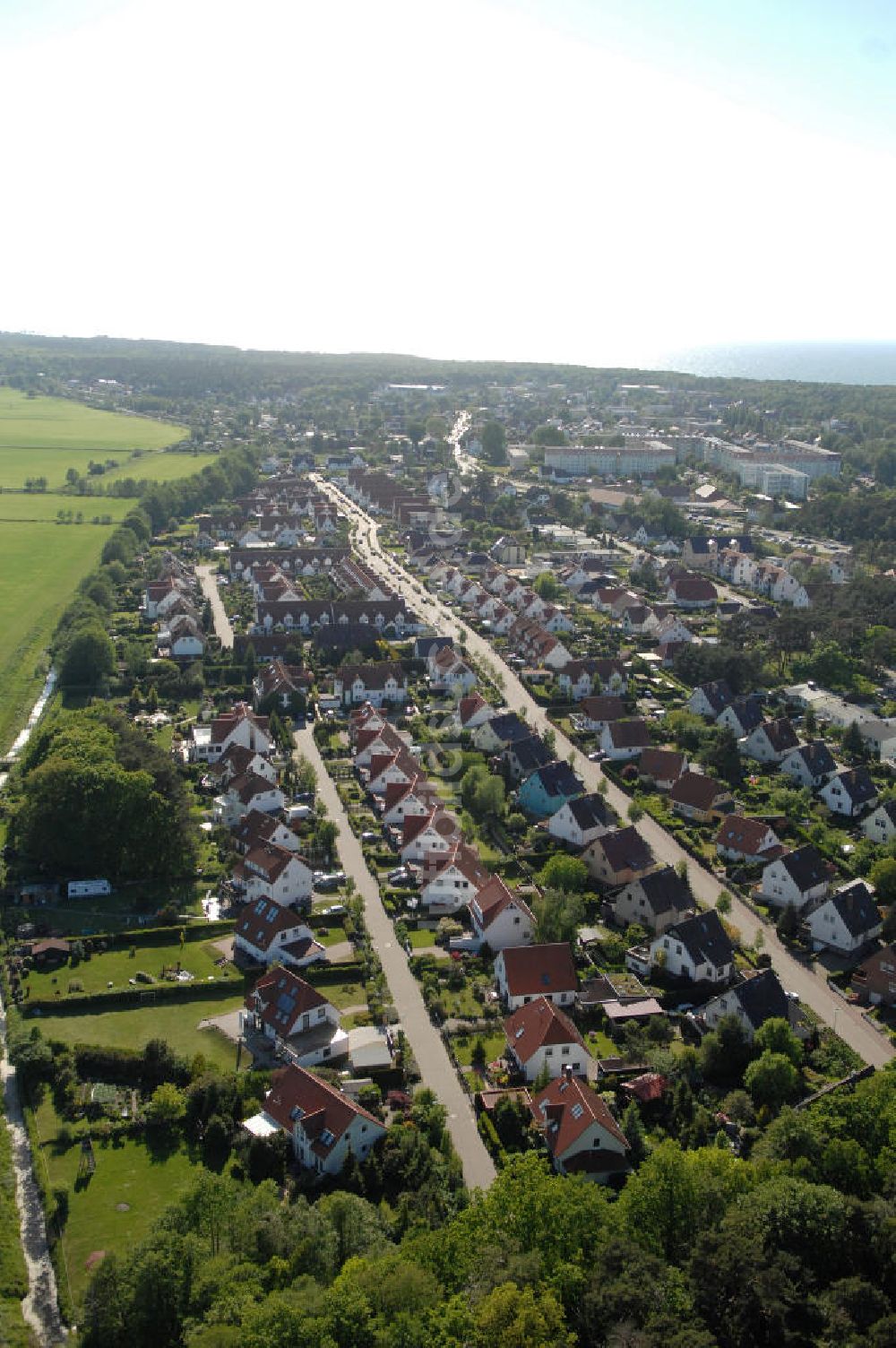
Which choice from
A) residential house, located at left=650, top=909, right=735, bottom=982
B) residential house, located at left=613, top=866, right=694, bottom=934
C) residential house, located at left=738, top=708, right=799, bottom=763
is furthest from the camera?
residential house, located at left=738, top=708, right=799, bottom=763

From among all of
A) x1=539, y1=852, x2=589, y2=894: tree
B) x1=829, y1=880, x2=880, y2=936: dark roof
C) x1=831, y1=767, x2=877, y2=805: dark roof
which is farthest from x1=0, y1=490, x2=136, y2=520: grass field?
x1=829, y1=880, x2=880, y2=936: dark roof

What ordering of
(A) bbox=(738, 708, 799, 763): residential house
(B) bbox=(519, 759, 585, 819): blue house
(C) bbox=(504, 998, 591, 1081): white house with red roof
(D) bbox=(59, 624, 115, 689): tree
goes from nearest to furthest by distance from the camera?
1. (C) bbox=(504, 998, 591, 1081): white house with red roof
2. (B) bbox=(519, 759, 585, 819): blue house
3. (A) bbox=(738, 708, 799, 763): residential house
4. (D) bbox=(59, 624, 115, 689): tree

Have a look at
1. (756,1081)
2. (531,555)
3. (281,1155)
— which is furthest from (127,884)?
(531,555)

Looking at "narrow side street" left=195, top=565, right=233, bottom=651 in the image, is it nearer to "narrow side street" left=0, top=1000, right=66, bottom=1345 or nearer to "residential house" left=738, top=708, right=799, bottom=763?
"residential house" left=738, top=708, right=799, bottom=763

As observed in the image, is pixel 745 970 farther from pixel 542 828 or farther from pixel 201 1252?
pixel 201 1252

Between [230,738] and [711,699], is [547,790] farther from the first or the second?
[711,699]

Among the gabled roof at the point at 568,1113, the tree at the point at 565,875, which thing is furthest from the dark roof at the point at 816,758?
the gabled roof at the point at 568,1113
